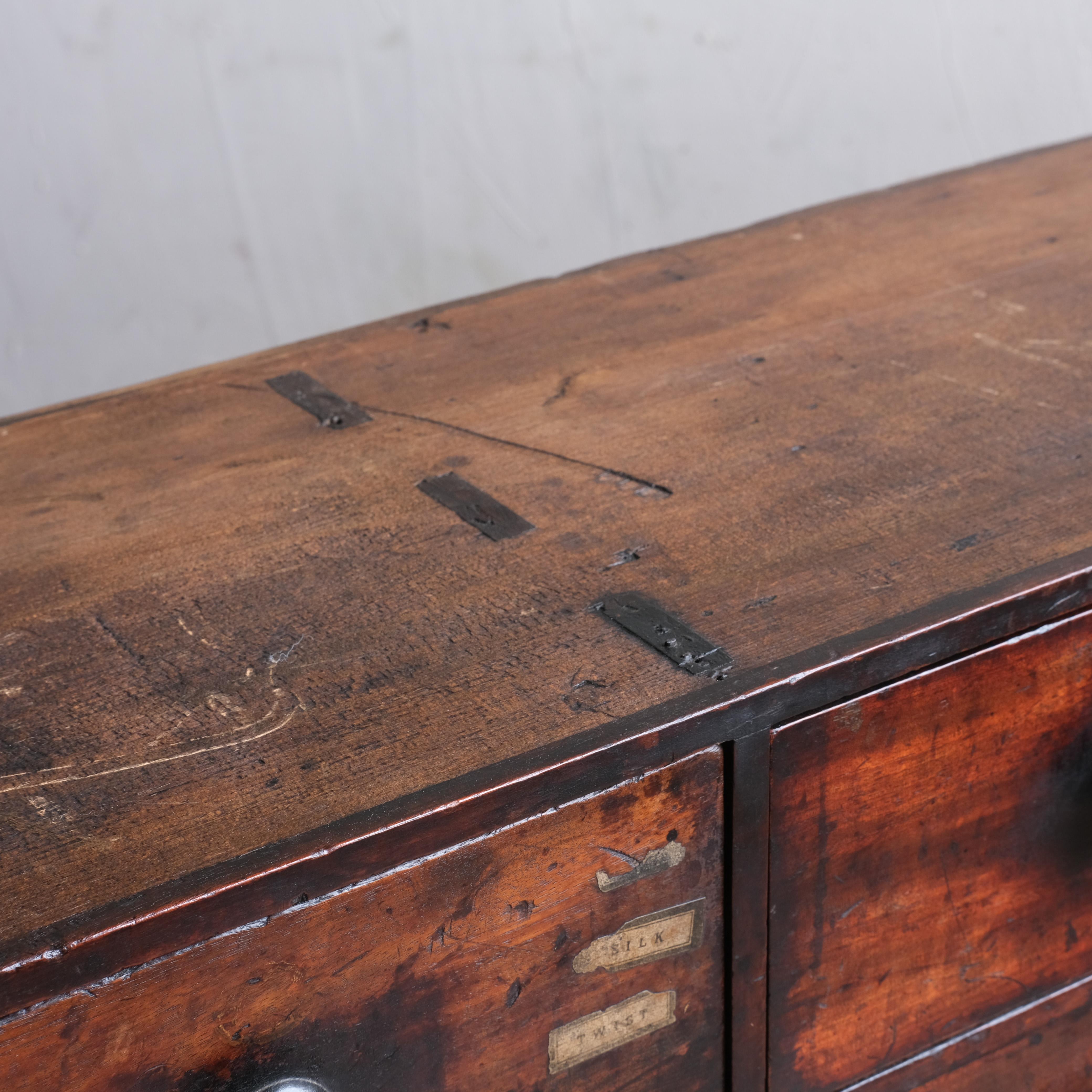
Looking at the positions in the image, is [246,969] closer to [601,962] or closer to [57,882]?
[57,882]

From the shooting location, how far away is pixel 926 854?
2.68 ft

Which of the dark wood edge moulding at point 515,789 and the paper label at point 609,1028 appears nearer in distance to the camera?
the dark wood edge moulding at point 515,789

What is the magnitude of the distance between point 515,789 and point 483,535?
0.82ft

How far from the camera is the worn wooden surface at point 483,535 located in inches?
27.0

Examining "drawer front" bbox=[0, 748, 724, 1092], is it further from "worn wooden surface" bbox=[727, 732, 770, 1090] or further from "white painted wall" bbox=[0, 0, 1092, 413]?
"white painted wall" bbox=[0, 0, 1092, 413]

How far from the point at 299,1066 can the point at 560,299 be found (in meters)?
0.77

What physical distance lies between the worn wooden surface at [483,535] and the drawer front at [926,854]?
0.20ft

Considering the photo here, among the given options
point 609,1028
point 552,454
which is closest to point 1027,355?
point 552,454

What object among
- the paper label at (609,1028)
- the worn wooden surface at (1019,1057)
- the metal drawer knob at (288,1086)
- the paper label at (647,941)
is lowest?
the worn wooden surface at (1019,1057)

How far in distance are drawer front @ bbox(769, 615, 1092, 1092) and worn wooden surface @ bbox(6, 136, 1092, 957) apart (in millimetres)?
61

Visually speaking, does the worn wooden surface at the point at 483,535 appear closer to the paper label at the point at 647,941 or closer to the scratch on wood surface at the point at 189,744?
the scratch on wood surface at the point at 189,744

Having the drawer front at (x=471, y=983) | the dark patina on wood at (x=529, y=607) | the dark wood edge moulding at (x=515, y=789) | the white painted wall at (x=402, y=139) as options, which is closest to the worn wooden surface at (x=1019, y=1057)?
the dark patina on wood at (x=529, y=607)

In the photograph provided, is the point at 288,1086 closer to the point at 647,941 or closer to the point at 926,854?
the point at 647,941

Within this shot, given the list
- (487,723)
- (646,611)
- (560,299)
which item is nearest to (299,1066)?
(487,723)
